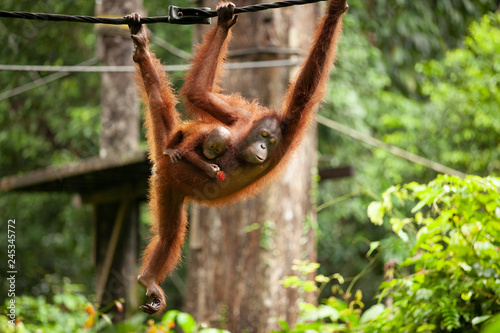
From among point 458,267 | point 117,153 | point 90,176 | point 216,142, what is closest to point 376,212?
point 458,267

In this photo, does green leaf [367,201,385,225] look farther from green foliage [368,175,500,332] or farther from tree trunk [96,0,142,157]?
tree trunk [96,0,142,157]

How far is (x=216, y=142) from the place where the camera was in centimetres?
263

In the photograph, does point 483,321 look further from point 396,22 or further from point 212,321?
point 396,22

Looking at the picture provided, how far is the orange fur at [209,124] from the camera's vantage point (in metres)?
2.73

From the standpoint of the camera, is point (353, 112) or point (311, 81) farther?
point (353, 112)

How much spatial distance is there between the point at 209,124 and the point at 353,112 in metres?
5.36

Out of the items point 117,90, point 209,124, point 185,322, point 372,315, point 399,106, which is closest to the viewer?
point 209,124

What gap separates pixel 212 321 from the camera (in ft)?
14.5

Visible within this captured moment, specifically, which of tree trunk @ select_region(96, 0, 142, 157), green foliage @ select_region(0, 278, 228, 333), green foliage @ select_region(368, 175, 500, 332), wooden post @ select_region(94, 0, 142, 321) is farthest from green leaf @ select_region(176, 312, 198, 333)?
tree trunk @ select_region(96, 0, 142, 157)

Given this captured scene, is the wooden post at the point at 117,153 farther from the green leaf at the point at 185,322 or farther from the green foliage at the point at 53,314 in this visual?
the green leaf at the point at 185,322

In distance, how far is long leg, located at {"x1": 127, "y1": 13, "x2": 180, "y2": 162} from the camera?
268cm

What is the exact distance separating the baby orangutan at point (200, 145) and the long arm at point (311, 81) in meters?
0.34

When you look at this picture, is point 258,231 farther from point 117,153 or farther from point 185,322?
point 117,153

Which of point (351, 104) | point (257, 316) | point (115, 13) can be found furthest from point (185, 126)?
point (351, 104)
